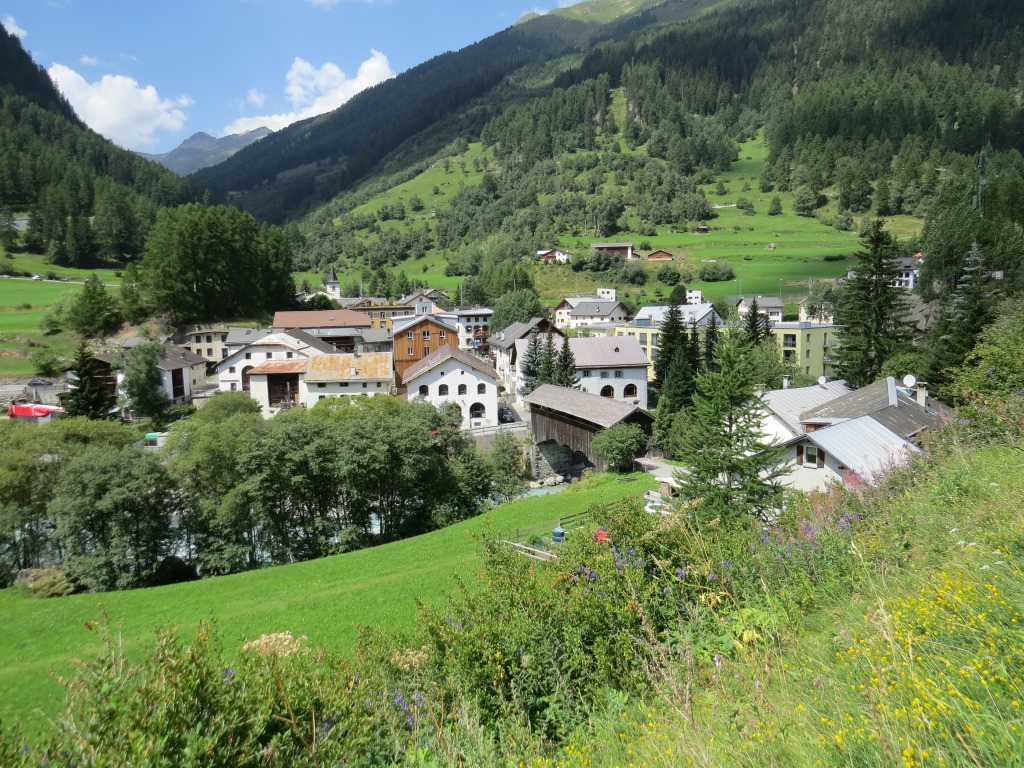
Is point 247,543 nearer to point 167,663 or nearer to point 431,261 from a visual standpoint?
point 167,663

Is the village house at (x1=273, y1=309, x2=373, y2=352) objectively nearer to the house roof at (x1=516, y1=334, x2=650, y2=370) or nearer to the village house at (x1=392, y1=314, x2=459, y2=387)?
the village house at (x1=392, y1=314, x2=459, y2=387)

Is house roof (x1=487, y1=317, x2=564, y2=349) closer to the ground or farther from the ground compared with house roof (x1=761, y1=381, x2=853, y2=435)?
farther from the ground

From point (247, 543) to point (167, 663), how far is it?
74.3ft

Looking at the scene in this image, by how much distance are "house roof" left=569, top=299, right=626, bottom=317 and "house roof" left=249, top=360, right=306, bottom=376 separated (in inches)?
1727

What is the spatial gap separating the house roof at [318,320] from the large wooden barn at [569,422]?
40.4 metres

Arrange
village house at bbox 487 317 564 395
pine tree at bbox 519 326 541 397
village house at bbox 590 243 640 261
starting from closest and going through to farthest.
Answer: pine tree at bbox 519 326 541 397
village house at bbox 487 317 564 395
village house at bbox 590 243 640 261

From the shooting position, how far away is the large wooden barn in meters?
34.5

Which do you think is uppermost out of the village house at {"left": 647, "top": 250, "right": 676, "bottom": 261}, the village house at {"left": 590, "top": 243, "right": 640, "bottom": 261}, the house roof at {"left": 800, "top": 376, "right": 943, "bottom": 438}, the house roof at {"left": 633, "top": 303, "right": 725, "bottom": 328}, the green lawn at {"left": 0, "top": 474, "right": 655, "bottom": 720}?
the village house at {"left": 590, "top": 243, "right": 640, "bottom": 261}

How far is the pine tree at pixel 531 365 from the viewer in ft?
174

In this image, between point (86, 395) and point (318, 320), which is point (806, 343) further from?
point (86, 395)

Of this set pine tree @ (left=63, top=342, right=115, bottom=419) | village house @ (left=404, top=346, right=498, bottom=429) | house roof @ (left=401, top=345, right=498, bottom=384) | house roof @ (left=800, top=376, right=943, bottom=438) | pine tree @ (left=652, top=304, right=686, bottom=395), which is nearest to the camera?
house roof @ (left=800, top=376, right=943, bottom=438)

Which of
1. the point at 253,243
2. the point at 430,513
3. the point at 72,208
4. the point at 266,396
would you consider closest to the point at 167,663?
the point at 430,513

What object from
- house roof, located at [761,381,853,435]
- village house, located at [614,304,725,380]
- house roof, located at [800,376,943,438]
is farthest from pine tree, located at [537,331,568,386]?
house roof, located at [800,376,943,438]

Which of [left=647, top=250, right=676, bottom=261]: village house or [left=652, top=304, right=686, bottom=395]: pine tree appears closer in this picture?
[left=652, top=304, right=686, bottom=395]: pine tree
